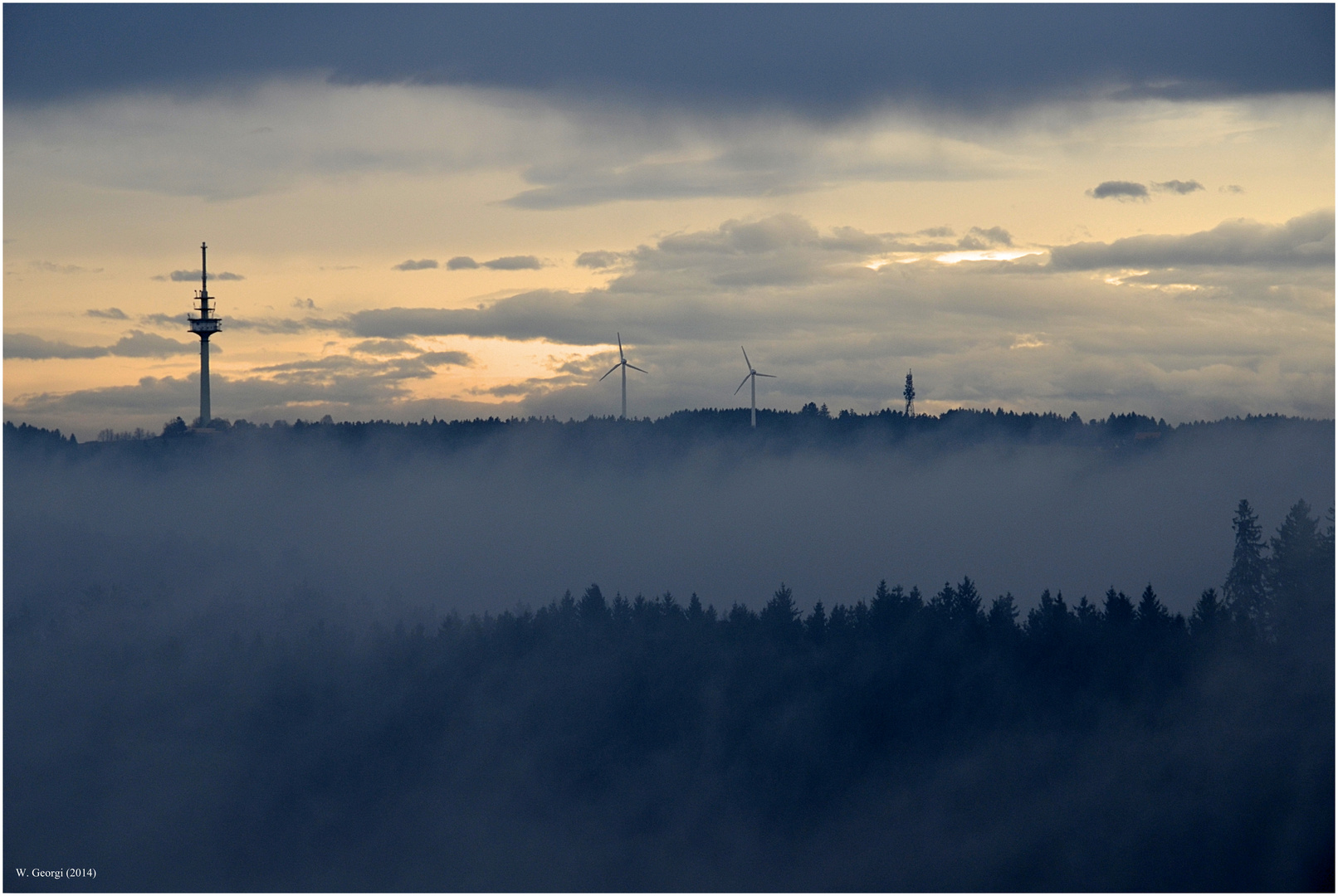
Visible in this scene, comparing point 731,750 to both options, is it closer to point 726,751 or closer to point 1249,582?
point 726,751

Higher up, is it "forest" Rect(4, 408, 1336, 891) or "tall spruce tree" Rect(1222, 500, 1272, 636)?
"tall spruce tree" Rect(1222, 500, 1272, 636)

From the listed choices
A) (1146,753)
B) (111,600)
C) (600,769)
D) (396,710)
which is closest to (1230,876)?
(1146,753)

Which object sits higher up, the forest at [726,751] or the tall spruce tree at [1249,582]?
the tall spruce tree at [1249,582]

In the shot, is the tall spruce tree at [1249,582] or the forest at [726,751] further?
the tall spruce tree at [1249,582]

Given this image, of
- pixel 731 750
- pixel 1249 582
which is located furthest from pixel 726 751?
pixel 1249 582

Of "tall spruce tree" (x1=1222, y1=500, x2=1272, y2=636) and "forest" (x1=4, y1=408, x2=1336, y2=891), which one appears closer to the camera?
"forest" (x1=4, y1=408, x2=1336, y2=891)

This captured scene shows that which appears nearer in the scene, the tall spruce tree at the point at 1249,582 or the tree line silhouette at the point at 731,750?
the tree line silhouette at the point at 731,750

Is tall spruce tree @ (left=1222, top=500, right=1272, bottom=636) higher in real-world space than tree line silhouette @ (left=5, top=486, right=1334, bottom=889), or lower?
higher

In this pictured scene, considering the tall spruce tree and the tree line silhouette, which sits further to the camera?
the tall spruce tree
